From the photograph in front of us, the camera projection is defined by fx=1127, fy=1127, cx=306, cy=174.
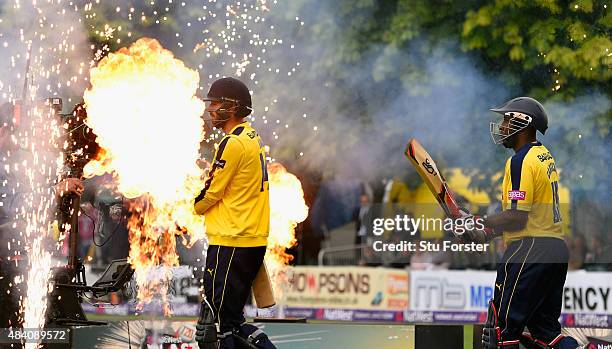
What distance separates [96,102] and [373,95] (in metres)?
3.60

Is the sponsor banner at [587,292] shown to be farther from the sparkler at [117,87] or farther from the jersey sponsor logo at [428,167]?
the jersey sponsor logo at [428,167]

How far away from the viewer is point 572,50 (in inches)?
407

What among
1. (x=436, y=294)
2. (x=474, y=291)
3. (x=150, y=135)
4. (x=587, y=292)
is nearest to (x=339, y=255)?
(x=436, y=294)

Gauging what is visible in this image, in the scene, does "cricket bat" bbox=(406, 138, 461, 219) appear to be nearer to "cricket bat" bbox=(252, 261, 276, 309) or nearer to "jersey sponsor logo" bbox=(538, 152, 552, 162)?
"jersey sponsor logo" bbox=(538, 152, 552, 162)

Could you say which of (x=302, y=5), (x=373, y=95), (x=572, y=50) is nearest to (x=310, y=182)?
(x=373, y=95)

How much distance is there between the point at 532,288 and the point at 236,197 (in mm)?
1988

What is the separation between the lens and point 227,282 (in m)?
7.08

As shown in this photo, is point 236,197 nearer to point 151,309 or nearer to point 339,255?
point 151,309

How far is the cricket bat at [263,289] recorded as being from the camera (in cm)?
750

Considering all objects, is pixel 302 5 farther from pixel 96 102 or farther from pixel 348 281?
pixel 348 281

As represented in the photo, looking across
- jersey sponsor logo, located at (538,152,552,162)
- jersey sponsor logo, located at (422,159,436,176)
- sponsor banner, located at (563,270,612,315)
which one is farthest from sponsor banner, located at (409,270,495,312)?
jersey sponsor logo, located at (538,152,552,162)

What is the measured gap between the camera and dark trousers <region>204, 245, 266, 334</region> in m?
7.09

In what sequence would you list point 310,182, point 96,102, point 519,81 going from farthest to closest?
point 310,182 → point 519,81 → point 96,102

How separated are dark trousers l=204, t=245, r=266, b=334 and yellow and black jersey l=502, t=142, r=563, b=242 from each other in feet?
5.75
